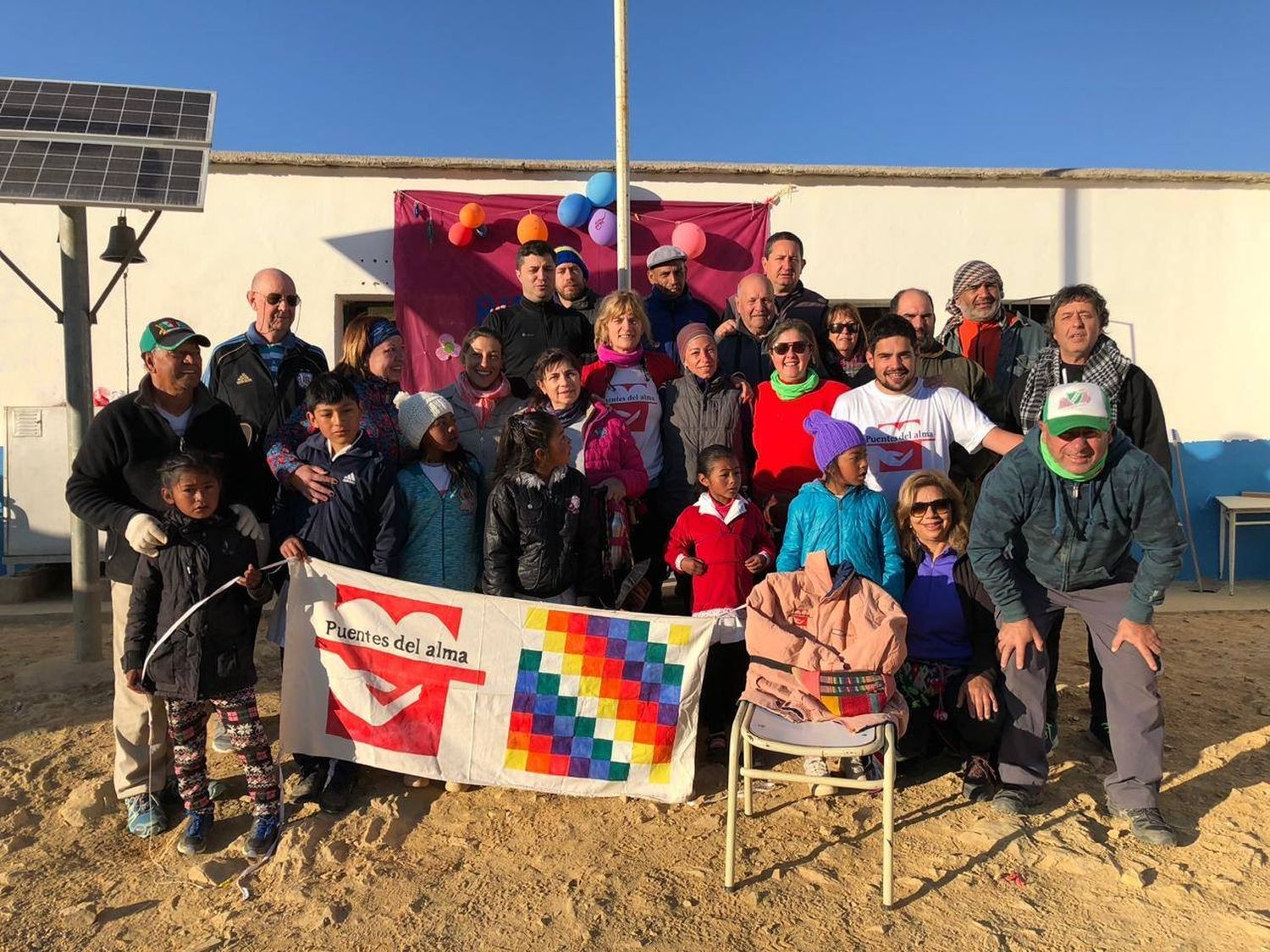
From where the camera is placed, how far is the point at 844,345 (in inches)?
173

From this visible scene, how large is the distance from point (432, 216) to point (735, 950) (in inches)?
248

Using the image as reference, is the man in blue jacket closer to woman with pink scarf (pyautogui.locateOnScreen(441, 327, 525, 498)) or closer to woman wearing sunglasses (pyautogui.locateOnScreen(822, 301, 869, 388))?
woman wearing sunglasses (pyautogui.locateOnScreen(822, 301, 869, 388))

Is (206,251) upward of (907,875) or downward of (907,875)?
upward

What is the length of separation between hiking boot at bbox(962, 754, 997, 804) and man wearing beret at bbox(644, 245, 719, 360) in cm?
256

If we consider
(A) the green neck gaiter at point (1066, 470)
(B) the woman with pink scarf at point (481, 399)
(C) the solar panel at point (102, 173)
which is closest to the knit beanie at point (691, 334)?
(B) the woman with pink scarf at point (481, 399)

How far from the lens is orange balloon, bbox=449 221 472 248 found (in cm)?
704

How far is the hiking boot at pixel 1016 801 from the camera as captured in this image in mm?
3326

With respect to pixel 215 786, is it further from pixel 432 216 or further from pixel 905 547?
pixel 432 216

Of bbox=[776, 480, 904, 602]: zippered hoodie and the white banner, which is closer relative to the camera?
the white banner

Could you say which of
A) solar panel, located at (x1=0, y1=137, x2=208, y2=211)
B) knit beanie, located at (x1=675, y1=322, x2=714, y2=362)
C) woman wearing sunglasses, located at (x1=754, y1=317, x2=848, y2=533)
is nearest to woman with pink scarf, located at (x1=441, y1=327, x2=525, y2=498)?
knit beanie, located at (x1=675, y1=322, x2=714, y2=362)

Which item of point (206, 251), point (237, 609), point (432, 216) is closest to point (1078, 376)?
point (237, 609)

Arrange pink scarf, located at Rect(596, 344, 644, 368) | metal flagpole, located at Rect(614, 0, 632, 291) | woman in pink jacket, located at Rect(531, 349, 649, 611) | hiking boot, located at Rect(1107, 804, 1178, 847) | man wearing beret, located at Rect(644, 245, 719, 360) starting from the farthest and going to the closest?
metal flagpole, located at Rect(614, 0, 632, 291) → man wearing beret, located at Rect(644, 245, 719, 360) → pink scarf, located at Rect(596, 344, 644, 368) → woman in pink jacket, located at Rect(531, 349, 649, 611) → hiking boot, located at Rect(1107, 804, 1178, 847)

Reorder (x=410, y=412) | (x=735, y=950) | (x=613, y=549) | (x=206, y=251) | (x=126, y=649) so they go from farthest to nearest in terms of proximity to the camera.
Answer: (x=206, y=251)
(x=613, y=549)
(x=410, y=412)
(x=126, y=649)
(x=735, y=950)

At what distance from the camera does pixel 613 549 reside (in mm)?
3771
